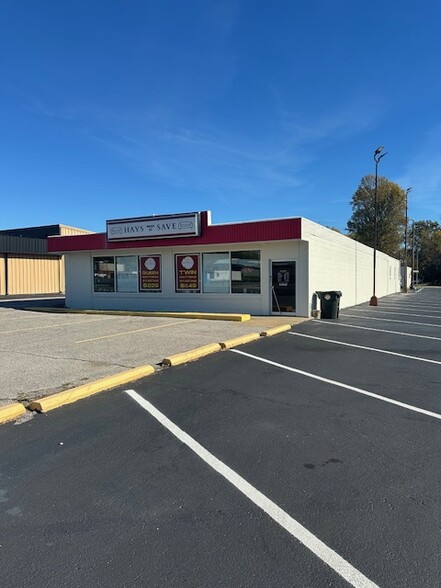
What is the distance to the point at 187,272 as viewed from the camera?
19.8 m

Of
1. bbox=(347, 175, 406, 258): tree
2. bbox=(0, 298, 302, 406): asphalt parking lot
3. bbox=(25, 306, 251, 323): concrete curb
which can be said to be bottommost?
bbox=(0, 298, 302, 406): asphalt parking lot

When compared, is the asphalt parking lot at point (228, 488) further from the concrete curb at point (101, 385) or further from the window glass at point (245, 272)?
the window glass at point (245, 272)

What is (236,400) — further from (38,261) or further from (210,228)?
(38,261)

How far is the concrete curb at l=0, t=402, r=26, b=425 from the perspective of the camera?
5289 millimetres

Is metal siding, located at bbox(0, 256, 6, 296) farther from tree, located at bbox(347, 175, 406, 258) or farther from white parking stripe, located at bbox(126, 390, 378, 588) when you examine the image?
tree, located at bbox(347, 175, 406, 258)

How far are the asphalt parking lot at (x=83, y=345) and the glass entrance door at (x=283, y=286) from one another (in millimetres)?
1506

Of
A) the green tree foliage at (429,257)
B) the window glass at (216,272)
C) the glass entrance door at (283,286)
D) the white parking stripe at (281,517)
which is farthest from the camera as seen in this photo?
the green tree foliage at (429,257)

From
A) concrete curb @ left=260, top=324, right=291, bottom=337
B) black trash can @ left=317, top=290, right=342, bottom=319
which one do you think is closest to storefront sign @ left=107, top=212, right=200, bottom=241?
black trash can @ left=317, top=290, right=342, bottom=319

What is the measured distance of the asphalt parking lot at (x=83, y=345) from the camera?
705 cm

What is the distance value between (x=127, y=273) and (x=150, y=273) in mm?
1498

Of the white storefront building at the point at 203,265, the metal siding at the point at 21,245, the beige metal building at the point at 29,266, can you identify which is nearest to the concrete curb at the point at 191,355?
the white storefront building at the point at 203,265

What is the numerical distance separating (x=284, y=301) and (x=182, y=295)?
4.82 meters

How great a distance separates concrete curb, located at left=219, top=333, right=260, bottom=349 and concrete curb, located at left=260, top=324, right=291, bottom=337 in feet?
1.24

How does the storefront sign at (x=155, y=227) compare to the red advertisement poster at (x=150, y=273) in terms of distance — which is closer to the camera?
the storefront sign at (x=155, y=227)
